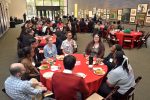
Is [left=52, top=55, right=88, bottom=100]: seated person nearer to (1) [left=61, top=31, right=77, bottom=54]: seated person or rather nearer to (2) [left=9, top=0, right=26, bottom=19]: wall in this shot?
(1) [left=61, top=31, right=77, bottom=54]: seated person

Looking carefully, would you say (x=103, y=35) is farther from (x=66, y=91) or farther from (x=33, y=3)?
(x=33, y=3)

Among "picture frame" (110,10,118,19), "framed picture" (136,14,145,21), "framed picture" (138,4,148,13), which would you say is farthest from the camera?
"picture frame" (110,10,118,19)

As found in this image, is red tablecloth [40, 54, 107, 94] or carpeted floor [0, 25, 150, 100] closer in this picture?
red tablecloth [40, 54, 107, 94]

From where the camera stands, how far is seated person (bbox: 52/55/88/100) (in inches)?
86.8

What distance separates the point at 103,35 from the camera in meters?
11.5

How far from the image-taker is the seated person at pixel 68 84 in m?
2.21

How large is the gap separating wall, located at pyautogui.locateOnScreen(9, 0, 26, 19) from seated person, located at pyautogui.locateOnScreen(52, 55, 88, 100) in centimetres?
2220

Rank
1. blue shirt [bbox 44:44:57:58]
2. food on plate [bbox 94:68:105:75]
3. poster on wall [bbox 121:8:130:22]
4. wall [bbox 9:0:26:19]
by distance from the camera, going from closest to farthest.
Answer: food on plate [bbox 94:68:105:75], blue shirt [bbox 44:44:57:58], poster on wall [bbox 121:8:130:22], wall [bbox 9:0:26:19]

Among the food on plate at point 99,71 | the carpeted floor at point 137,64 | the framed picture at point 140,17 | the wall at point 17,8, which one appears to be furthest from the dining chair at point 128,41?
the wall at point 17,8

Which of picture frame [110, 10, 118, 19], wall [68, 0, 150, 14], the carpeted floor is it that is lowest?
the carpeted floor

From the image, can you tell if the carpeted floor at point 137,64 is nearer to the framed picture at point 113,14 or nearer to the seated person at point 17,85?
the seated person at point 17,85

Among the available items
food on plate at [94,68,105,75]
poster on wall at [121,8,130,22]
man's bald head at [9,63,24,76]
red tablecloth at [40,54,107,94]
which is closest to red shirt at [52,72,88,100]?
man's bald head at [9,63,24,76]

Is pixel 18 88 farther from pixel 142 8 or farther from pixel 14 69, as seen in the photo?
pixel 142 8

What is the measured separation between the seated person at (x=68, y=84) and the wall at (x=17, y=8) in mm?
22201
